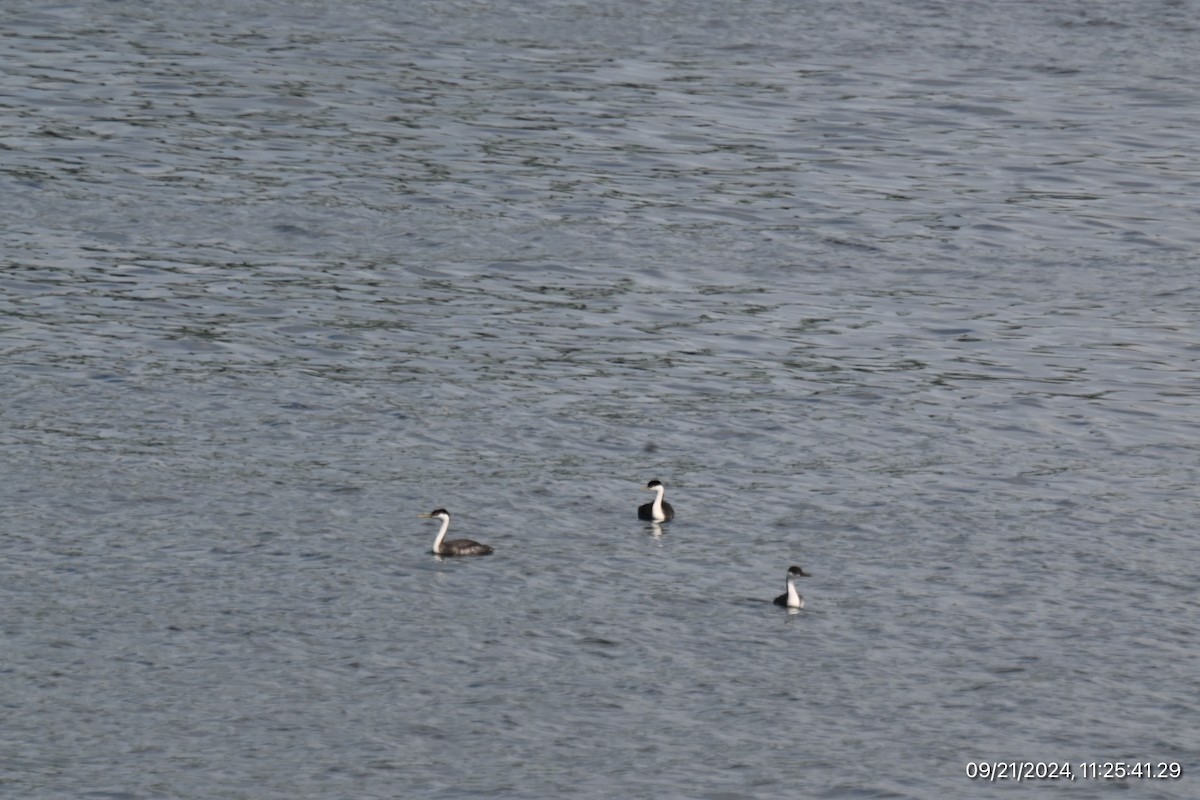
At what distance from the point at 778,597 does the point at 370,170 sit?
68.1ft

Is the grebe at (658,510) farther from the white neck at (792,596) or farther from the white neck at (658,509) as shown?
the white neck at (792,596)

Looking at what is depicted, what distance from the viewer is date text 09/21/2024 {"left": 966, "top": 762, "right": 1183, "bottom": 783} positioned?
19422 mm

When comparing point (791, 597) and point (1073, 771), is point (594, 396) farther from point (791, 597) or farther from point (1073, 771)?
point (1073, 771)

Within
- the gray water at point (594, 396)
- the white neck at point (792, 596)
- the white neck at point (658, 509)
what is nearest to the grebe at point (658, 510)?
the white neck at point (658, 509)

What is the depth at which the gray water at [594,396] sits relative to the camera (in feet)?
67.1

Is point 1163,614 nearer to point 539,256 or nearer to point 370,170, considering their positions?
point 539,256

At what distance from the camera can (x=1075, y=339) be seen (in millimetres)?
33906

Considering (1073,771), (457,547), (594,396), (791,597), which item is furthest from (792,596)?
(594,396)

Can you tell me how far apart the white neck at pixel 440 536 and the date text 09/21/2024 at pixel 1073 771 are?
773 centimetres

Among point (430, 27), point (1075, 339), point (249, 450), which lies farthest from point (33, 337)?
point (430, 27)

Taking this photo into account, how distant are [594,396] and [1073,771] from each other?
12600mm

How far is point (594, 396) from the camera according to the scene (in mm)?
30609

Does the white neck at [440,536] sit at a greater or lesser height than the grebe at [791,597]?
lesser

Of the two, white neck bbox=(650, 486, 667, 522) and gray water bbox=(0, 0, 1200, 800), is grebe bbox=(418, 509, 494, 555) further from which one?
white neck bbox=(650, 486, 667, 522)
